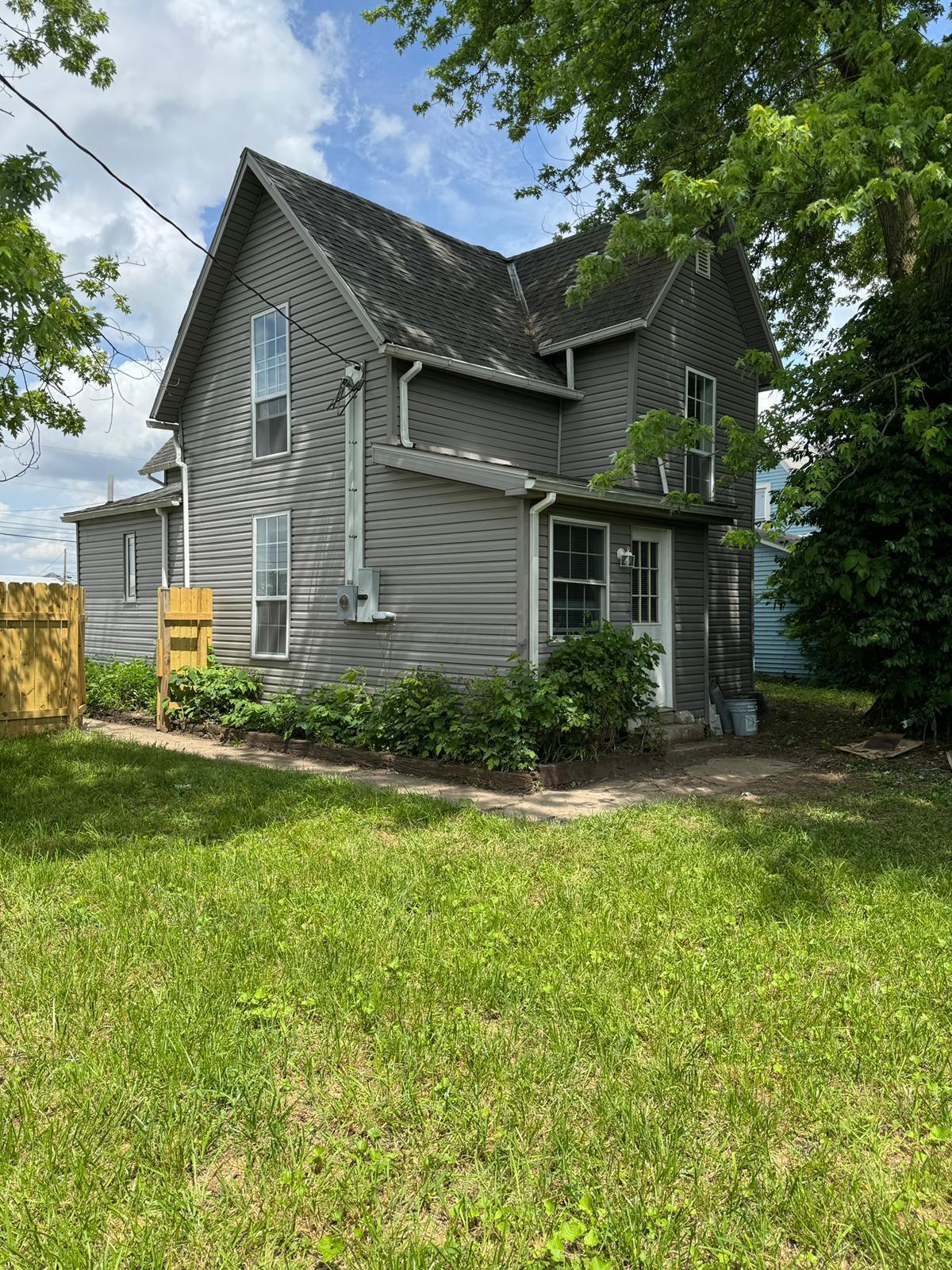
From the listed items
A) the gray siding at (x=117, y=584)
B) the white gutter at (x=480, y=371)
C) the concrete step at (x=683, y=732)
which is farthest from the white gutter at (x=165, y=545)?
the concrete step at (x=683, y=732)

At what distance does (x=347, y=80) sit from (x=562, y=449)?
582 centimetres

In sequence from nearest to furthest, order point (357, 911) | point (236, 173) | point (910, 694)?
point (357, 911) → point (910, 694) → point (236, 173)

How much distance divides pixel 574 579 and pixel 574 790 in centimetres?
293

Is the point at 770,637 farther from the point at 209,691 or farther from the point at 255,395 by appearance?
the point at 209,691

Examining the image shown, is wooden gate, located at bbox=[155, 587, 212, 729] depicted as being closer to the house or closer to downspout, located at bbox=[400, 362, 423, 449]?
the house

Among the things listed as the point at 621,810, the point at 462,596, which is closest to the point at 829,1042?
the point at 621,810

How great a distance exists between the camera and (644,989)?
358 centimetres

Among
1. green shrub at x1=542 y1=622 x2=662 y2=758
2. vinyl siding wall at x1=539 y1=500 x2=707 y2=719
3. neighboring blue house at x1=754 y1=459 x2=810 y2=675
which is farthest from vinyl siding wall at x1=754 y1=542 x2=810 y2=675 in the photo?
green shrub at x1=542 y1=622 x2=662 y2=758

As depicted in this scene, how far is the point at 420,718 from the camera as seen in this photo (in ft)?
30.3

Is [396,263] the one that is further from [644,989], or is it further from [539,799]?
[644,989]

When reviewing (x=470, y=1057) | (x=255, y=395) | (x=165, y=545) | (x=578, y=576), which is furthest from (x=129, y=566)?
(x=470, y=1057)

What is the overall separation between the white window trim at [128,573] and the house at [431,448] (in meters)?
0.75

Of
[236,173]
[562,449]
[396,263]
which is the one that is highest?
[236,173]

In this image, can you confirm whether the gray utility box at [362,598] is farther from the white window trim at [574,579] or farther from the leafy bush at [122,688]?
the leafy bush at [122,688]
